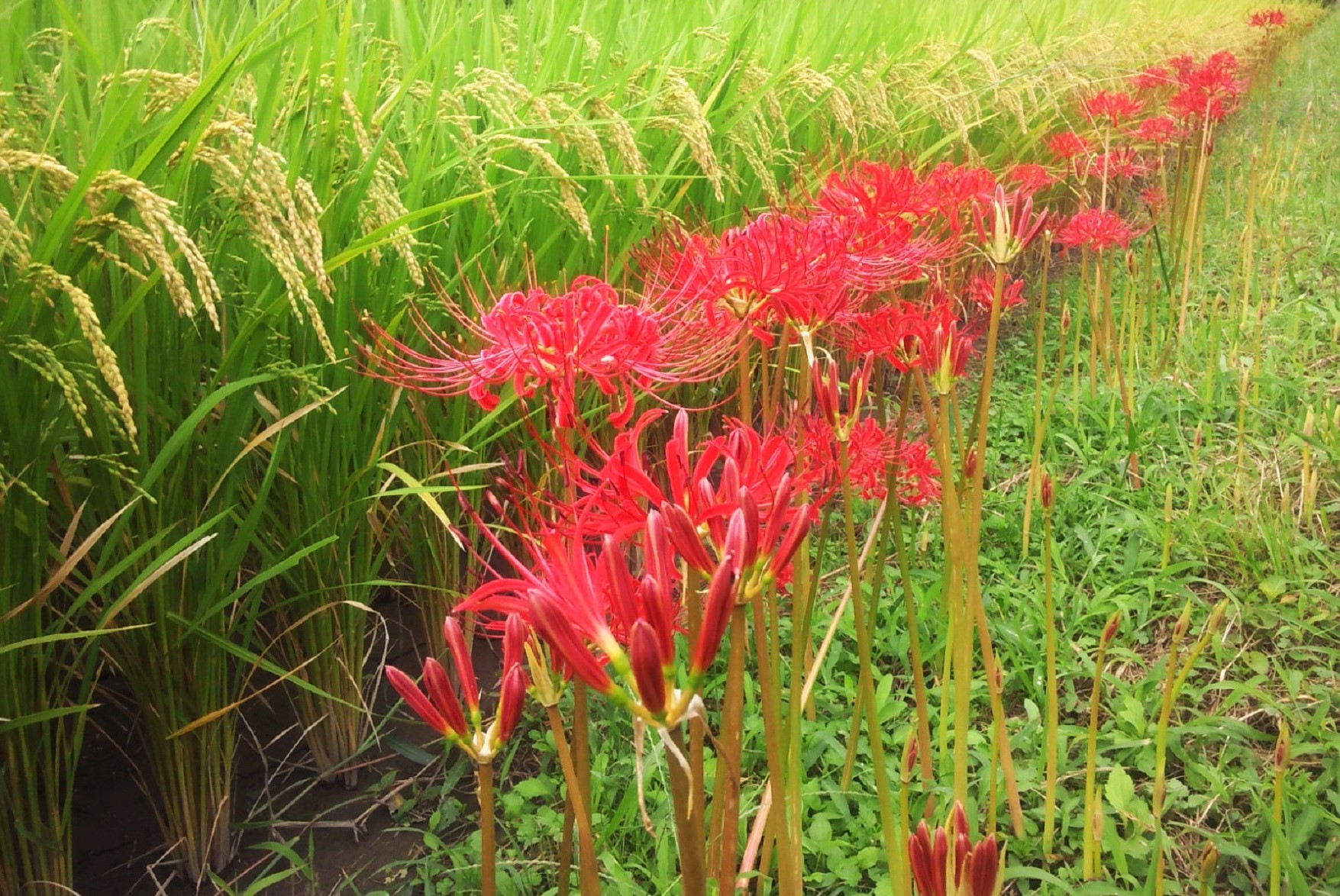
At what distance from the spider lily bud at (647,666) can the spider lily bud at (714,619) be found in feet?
0.06

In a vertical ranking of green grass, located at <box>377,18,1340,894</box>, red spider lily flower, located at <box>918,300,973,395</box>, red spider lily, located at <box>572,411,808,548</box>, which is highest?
red spider lily, located at <box>572,411,808,548</box>

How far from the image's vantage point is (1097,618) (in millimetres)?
1927

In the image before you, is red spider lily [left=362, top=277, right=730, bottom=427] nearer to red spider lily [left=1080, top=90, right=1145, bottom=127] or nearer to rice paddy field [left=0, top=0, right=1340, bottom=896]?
rice paddy field [left=0, top=0, right=1340, bottom=896]

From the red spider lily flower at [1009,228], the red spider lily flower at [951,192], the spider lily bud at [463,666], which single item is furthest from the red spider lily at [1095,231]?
the spider lily bud at [463,666]

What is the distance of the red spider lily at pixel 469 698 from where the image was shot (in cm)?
59

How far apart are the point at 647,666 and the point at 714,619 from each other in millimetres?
42

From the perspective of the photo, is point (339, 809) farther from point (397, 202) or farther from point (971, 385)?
point (971, 385)

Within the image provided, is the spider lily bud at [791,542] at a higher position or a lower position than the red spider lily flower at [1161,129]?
lower

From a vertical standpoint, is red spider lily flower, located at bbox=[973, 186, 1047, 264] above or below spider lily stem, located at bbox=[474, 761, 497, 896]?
above

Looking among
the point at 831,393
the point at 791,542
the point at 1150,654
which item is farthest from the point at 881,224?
the point at 1150,654

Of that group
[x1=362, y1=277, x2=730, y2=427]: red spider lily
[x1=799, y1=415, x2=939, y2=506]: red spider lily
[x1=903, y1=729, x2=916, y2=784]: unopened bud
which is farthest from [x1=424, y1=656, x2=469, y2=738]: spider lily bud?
[x1=903, y1=729, x2=916, y2=784]: unopened bud

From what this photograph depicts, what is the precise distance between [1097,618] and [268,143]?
5.90 ft

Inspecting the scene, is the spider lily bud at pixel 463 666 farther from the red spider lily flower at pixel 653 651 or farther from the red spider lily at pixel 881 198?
the red spider lily at pixel 881 198

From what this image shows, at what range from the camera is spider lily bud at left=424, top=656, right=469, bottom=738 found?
0.58 metres
